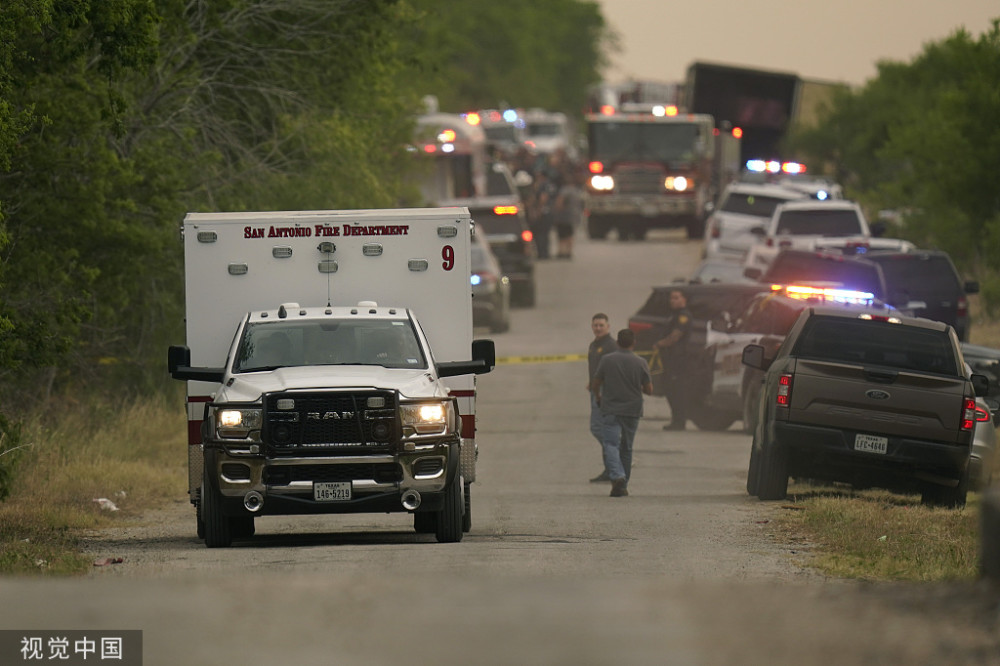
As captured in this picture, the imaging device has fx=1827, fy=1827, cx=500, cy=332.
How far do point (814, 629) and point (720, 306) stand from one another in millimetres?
17337

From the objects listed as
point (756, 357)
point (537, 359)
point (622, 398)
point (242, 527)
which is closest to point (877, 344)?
point (756, 357)

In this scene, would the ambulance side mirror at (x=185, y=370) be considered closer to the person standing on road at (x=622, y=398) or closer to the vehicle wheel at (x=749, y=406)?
the person standing on road at (x=622, y=398)

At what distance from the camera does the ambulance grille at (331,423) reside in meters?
13.0

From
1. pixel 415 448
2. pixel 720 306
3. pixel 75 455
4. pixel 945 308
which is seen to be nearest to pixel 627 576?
pixel 415 448

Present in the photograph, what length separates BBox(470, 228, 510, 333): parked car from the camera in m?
33.1

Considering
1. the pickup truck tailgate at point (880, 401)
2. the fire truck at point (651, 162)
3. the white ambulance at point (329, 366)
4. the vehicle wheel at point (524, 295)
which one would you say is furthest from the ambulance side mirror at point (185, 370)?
the fire truck at point (651, 162)

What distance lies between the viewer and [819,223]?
35312 mm

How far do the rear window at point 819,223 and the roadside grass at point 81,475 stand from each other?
48.4 ft

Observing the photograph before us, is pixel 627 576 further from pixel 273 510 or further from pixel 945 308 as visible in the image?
pixel 945 308

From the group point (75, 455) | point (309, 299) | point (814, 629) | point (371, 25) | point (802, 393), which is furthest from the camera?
point (371, 25)

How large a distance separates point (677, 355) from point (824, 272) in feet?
16.3

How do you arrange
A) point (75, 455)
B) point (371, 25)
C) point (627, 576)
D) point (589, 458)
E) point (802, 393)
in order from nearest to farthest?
1. point (627, 576)
2. point (802, 393)
3. point (75, 455)
4. point (589, 458)
5. point (371, 25)

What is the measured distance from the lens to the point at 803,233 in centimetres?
3519

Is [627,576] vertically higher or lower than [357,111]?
lower
